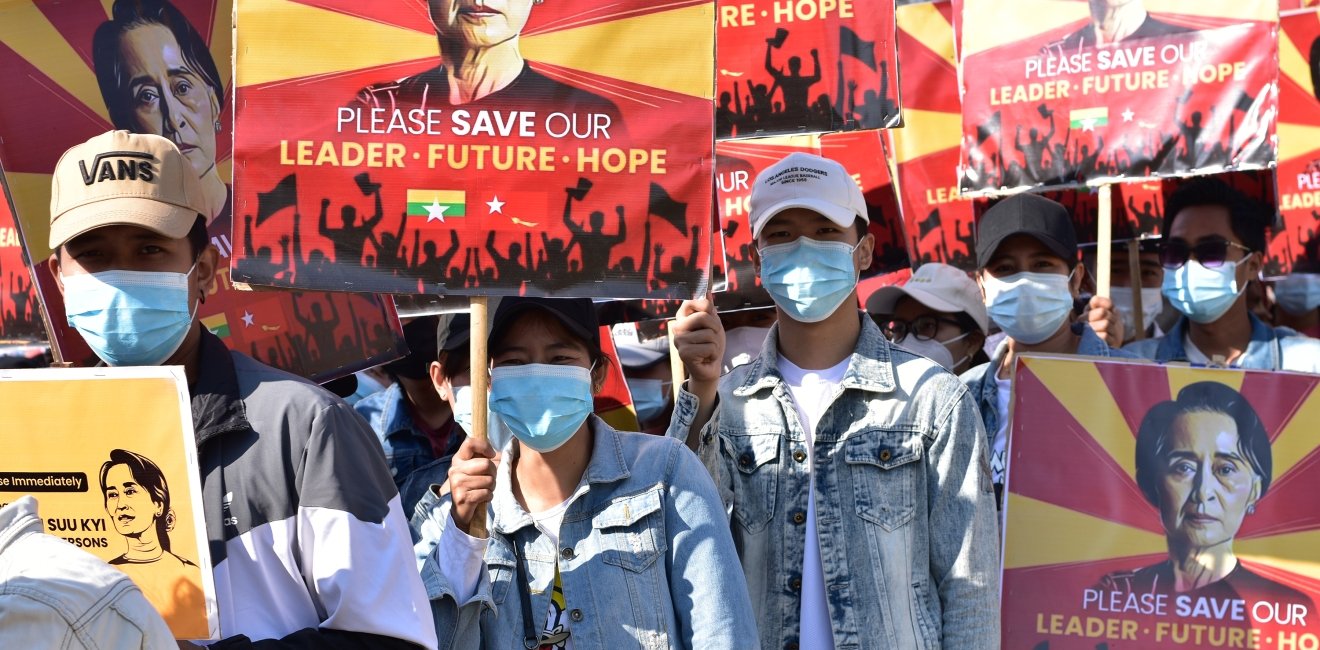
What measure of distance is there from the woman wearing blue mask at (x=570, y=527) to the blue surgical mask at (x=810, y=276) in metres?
0.71

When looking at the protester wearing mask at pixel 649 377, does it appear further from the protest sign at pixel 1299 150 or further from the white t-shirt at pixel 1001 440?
the protest sign at pixel 1299 150

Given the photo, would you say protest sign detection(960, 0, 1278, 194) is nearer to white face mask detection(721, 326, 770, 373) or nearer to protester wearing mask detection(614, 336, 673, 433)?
white face mask detection(721, 326, 770, 373)

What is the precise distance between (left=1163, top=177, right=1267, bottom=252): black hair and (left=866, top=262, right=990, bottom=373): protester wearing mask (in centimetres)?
89

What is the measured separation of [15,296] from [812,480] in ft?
11.6

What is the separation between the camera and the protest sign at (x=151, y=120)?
190 inches

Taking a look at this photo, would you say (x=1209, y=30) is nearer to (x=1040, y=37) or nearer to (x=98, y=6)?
(x=1040, y=37)

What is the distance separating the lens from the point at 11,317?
6.07 m

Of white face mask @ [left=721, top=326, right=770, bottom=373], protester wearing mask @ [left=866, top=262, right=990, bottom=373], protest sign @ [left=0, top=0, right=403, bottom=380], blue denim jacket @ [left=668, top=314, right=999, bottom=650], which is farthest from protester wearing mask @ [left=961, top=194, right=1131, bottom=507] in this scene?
protest sign @ [left=0, top=0, right=403, bottom=380]

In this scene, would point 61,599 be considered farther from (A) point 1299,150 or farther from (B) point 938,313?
(A) point 1299,150

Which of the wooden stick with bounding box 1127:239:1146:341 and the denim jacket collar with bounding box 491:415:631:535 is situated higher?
the wooden stick with bounding box 1127:239:1146:341

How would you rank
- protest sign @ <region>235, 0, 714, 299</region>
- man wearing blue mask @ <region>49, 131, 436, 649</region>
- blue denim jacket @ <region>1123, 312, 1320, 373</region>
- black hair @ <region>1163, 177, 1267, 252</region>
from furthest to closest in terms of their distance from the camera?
black hair @ <region>1163, 177, 1267, 252</region>
blue denim jacket @ <region>1123, 312, 1320, 373</region>
protest sign @ <region>235, 0, 714, 299</region>
man wearing blue mask @ <region>49, 131, 436, 649</region>

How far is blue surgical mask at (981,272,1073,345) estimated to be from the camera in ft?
19.3

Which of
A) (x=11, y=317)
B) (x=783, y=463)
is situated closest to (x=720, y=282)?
(x=783, y=463)

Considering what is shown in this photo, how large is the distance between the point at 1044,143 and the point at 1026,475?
7.51 feet
